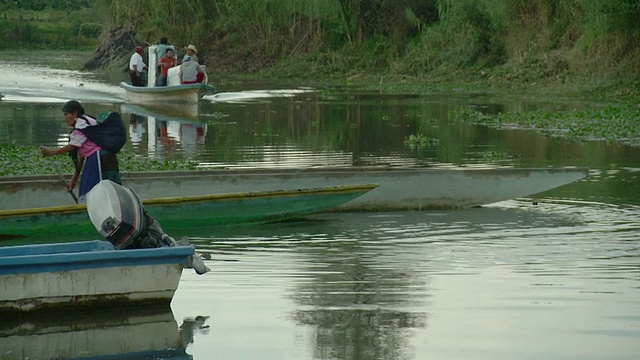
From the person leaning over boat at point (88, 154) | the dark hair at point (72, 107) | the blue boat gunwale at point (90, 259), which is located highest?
the dark hair at point (72, 107)

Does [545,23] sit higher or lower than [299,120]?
higher

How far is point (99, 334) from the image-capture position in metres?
9.09

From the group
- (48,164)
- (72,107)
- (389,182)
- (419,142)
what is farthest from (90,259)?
(419,142)

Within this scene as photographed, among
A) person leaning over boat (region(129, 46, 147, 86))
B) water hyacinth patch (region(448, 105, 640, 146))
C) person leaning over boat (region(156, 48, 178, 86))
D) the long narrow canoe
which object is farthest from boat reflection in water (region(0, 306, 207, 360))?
person leaning over boat (region(129, 46, 147, 86))

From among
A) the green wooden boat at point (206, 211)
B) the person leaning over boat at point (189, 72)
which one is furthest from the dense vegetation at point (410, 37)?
the green wooden boat at point (206, 211)

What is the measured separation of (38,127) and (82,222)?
12920 mm

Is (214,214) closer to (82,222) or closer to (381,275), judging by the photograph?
(82,222)

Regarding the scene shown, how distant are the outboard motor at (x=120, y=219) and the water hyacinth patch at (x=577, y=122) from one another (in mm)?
13453

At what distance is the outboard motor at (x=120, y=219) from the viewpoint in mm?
Answer: 9438

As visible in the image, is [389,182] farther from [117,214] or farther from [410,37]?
[410,37]

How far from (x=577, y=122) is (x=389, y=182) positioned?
11.1m

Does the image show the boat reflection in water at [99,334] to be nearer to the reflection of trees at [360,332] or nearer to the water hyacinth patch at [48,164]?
the reflection of trees at [360,332]

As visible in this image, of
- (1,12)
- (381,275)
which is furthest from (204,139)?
(1,12)

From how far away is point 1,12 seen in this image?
75.3m
